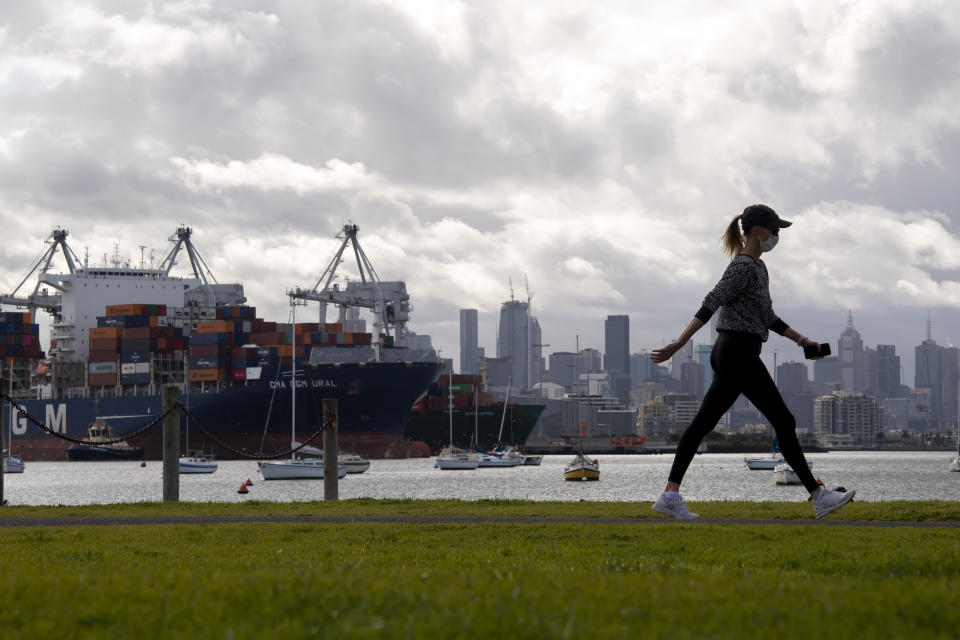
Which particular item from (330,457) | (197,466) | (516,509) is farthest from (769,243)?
(197,466)

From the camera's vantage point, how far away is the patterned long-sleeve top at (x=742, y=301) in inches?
376

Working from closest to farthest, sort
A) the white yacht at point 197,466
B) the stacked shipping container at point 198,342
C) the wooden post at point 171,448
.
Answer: the wooden post at point 171,448 → the white yacht at point 197,466 → the stacked shipping container at point 198,342

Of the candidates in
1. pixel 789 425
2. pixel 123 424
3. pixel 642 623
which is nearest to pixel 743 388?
pixel 789 425

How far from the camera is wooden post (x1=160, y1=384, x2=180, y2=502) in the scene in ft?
60.8

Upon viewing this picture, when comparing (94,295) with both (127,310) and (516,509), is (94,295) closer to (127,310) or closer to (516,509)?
(127,310)

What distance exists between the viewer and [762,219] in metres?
9.94

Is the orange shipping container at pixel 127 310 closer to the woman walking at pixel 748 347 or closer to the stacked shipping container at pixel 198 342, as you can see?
the stacked shipping container at pixel 198 342

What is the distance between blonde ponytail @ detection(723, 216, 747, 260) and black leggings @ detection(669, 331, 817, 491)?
87 centimetres

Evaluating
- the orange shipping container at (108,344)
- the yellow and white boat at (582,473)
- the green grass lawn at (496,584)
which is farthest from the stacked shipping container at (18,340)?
the green grass lawn at (496,584)

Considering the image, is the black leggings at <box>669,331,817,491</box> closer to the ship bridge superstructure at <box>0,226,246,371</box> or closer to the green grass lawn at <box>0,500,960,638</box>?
the green grass lawn at <box>0,500,960,638</box>

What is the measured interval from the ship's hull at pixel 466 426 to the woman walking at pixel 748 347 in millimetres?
105134

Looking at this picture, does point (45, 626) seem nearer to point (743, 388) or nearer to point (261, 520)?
point (743, 388)

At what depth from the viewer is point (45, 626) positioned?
4.28 meters

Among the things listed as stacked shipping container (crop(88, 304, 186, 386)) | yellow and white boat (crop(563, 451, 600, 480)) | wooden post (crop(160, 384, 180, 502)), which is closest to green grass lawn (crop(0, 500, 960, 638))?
wooden post (crop(160, 384, 180, 502))
